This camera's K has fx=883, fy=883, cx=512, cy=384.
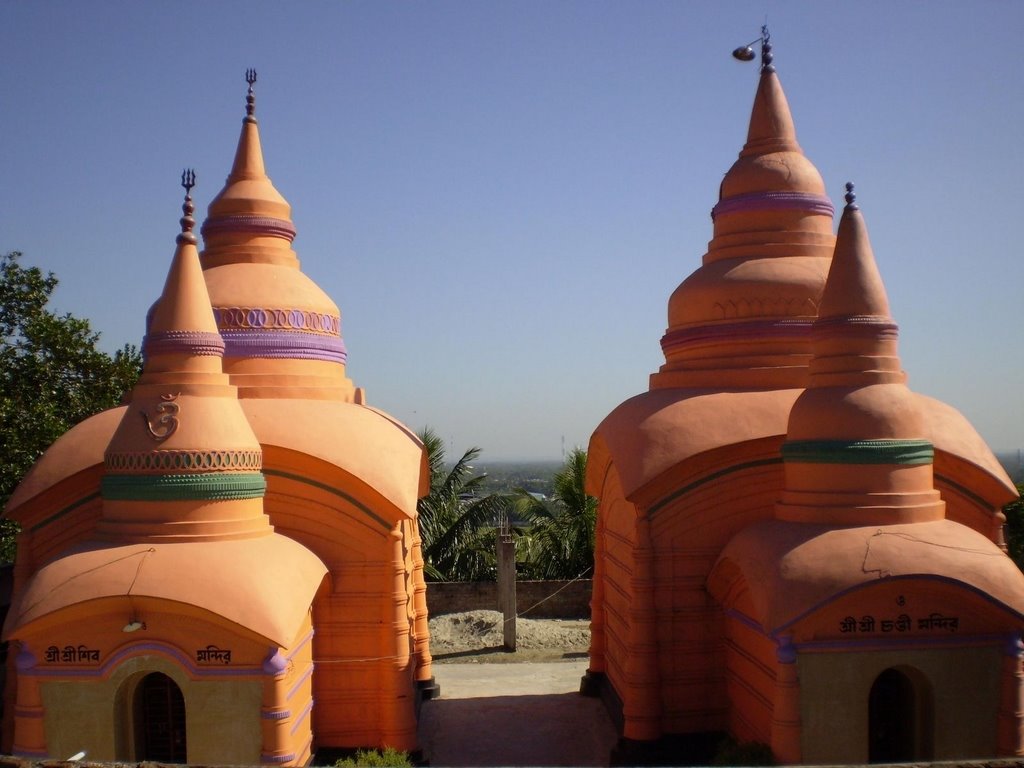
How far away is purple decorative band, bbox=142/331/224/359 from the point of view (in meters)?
9.52

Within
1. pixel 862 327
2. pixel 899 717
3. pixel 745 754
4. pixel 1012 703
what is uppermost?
pixel 862 327

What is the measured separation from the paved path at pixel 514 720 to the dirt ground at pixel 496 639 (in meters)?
0.73

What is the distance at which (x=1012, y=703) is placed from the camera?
8.79 meters

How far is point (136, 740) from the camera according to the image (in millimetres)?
8734

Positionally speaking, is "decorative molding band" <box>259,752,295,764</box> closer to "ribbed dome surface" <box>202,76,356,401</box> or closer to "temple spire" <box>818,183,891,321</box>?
"ribbed dome surface" <box>202,76,356,401</box>

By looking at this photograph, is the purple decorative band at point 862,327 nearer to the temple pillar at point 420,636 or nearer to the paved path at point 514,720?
the paved path at point 514,720

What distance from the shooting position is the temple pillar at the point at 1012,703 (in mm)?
8766

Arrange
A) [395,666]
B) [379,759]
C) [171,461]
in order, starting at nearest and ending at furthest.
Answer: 1. [171,461]
2. [379,759]
3. [395,666]

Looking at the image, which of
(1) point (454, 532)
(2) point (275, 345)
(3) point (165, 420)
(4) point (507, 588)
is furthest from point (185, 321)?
(1) point (454, 532)

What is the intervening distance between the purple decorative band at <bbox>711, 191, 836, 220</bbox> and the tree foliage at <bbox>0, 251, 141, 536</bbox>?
11.9 meters

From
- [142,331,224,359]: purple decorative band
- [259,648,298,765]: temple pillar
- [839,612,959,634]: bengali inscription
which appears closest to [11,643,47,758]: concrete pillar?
[259,648,298,765]: temple pillar

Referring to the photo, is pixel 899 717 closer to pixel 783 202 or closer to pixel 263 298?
pixel 783 202

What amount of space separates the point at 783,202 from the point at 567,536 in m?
11.0

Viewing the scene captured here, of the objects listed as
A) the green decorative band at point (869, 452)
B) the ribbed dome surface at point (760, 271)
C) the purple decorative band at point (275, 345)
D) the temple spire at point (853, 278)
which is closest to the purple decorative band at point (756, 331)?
the ribbed dome surface at point (760, 271)
